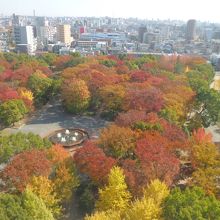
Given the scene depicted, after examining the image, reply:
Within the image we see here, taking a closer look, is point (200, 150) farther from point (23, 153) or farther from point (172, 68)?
point (172, 68)

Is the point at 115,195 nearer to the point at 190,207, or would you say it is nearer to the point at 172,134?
the point at 190,207

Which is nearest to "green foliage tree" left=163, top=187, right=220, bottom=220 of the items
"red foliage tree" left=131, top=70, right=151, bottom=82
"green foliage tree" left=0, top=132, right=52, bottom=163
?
"green foliage tree" left=0, top=132, right=52, bottom=163

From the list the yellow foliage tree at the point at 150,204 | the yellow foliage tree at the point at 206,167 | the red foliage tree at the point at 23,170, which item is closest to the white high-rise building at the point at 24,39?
the red foliage tree at the point at 23,170

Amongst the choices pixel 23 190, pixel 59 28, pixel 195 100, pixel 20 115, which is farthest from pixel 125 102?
pixel 59 28

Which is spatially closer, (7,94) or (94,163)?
(94,163)

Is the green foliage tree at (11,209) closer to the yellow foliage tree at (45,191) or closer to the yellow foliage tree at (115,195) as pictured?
the yellow foliage tree at (45,191)

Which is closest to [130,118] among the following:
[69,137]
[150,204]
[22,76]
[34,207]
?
[69,137]
